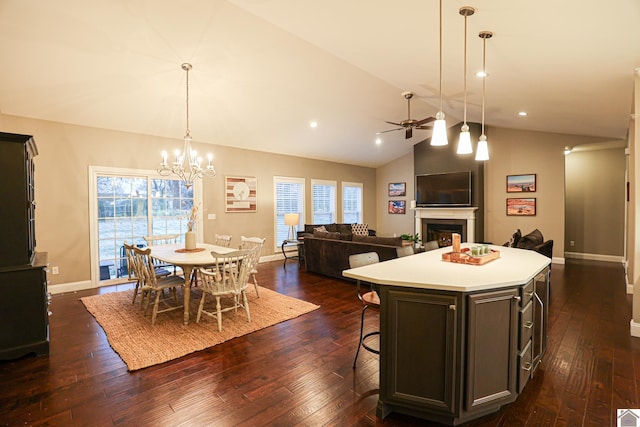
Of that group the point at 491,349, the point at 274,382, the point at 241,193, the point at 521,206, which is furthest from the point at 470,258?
the point at 521,206

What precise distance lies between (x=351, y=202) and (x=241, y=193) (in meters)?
3.88

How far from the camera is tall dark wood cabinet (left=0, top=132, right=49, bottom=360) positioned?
2840 millimetres

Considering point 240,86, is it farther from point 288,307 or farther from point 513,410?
point 513,410

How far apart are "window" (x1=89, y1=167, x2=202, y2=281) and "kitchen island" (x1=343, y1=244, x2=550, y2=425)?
506 centimetres

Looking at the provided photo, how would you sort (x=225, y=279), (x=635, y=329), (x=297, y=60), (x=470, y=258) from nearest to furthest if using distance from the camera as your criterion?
(x=470, y=258) < (x=635, y=329) < (x=225, y=279) < (x=297, y=60)

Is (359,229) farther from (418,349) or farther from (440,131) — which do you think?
(418,349)

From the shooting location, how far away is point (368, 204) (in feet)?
33.7

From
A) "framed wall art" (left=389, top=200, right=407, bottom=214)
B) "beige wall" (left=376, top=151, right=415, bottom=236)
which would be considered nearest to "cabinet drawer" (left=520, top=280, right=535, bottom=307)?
"beige wall" (left=376, top=151, right=415, bottom=236)

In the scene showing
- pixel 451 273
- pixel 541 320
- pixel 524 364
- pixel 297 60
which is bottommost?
pixel 524 364

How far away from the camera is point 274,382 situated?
8.23 ft

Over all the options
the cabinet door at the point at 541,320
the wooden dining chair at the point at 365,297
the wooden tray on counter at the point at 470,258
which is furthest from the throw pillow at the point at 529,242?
the wooden dining chair at the point at 365,297

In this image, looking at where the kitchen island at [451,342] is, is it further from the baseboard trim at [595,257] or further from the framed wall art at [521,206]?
the baseboard trim at [595,257]

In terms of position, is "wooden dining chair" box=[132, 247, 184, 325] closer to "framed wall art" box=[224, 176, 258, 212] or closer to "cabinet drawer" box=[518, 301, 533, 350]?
"framed wall art" box=[224, 176, 258, 212]

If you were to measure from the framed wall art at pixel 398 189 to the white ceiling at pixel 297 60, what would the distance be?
12.9ft
